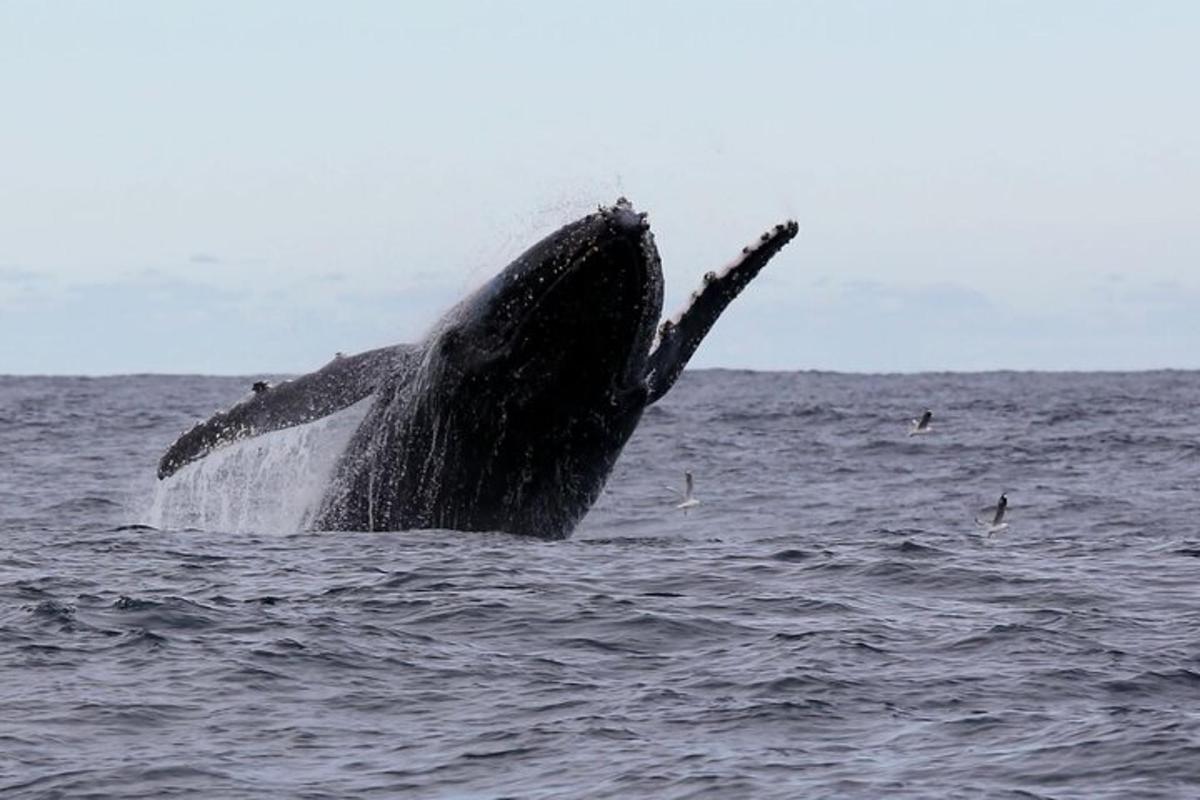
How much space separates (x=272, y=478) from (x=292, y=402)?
174 cm

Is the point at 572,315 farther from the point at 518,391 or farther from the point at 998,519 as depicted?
the point at 998,519

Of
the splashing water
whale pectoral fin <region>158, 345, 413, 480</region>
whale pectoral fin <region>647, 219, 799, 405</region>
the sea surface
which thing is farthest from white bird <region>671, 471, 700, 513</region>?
whale pectoral fin <region>158, 345, 413, 480</region>

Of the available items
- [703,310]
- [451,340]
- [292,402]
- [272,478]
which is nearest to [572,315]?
[451,340]

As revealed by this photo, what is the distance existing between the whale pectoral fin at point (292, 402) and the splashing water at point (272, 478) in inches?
4.0

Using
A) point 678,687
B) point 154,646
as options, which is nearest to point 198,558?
point 154,646

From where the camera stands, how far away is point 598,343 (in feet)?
50.2

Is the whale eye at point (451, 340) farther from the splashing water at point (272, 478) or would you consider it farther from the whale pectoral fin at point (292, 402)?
the splashing water at point (272, 478)

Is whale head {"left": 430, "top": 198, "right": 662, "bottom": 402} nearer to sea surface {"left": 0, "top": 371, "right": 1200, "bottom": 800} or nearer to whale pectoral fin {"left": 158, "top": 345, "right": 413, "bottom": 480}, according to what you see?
whale pectoral fin {"left": 158, "top": 345, "right": 413, "bottom": 480}

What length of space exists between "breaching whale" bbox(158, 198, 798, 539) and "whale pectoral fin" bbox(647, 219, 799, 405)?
1 cm

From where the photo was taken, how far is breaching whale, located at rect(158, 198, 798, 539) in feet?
49.5

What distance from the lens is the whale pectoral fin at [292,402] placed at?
16.0 meters

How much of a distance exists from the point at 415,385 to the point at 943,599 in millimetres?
4346

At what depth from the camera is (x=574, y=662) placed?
12812 millimetres

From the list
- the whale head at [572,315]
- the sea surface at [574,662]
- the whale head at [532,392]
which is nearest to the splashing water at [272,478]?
the sea surface at [574,662]
